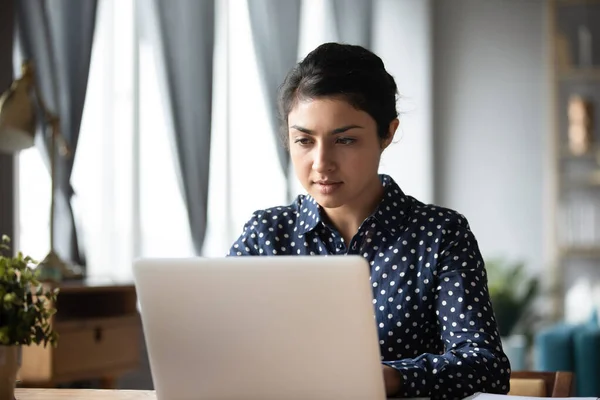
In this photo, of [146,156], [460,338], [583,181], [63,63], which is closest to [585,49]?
[583,181]

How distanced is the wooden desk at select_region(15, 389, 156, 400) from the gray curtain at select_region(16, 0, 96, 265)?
8.83ft

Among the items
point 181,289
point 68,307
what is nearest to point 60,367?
point 68,307

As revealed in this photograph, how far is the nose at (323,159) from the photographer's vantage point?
171 cm

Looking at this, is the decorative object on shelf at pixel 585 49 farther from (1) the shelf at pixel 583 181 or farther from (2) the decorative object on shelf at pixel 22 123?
(2) the decorative object on shelf at pixel 22 123

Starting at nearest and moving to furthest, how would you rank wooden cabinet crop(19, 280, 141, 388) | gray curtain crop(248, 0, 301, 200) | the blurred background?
wooden cabinet crop(19, 280, 141, 388) < the blurred background < gray curtain crop(248, 0, 301, 200)

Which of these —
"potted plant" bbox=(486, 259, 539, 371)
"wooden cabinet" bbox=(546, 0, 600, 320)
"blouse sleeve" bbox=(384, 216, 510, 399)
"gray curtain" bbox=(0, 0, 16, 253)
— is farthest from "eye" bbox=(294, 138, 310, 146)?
"wooden cabinet" bbox=(546, 0, 600, 320)

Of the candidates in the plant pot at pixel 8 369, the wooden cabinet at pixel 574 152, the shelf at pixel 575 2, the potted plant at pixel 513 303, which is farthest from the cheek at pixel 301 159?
the shelf at pixel 575 2

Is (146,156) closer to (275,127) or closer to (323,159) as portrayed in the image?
(275,127)

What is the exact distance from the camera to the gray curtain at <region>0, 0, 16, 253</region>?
4.10 meters

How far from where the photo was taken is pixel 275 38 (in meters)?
4.95

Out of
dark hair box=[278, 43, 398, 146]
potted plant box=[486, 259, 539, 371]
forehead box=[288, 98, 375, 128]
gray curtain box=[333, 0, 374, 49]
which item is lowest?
potted plant box=[486, 259, 539, 371]

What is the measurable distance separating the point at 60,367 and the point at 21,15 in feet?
5.67

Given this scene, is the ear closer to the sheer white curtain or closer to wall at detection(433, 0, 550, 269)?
the sheer white curtain

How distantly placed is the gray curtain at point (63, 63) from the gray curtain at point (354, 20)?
1.32 m
